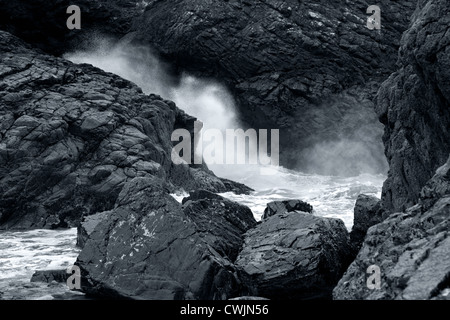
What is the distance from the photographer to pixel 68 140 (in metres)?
20.2

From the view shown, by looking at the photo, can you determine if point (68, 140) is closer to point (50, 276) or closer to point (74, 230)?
point (74, 230)

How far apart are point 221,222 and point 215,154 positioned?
2310 cm

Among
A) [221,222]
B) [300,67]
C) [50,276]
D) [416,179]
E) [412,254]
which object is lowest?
[50,276]

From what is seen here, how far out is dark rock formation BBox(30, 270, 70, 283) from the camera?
11.1m

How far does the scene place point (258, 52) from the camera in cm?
3509

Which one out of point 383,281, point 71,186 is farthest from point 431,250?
point 71,186

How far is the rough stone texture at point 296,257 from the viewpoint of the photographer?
10391 millimetres

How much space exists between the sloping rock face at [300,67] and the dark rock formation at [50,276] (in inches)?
1000

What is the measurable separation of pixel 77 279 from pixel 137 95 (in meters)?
15.5

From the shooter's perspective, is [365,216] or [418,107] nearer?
[418,107]

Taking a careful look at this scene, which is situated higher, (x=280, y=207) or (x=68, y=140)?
(x=68, y=140)

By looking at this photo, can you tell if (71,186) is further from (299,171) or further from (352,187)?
(299,171)

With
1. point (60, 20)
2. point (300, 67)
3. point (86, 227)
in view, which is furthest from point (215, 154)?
point (86, 227)

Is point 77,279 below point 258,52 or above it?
below
